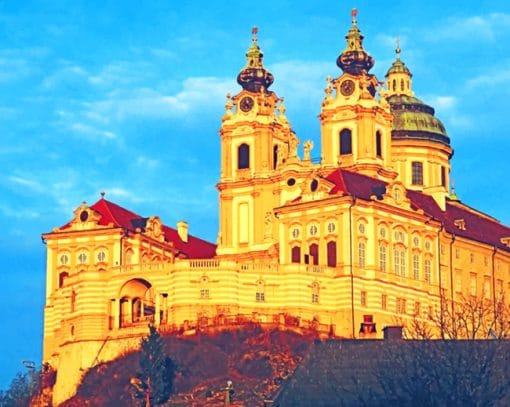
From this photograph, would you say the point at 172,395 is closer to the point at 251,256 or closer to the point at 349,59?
the point at 251,256

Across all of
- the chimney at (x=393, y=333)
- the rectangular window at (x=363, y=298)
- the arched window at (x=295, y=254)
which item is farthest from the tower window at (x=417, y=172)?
the chimney at (x=393, y=333)

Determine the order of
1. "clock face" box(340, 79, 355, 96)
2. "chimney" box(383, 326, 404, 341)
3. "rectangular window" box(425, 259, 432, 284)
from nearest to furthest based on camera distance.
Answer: "chimney" box(383, 326, 404, 341) < "rectangular window" box(425, 259, 432, 284) < "clock face" box(340, 79, 355, 96)

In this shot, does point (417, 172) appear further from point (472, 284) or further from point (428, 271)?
point (428, 271)

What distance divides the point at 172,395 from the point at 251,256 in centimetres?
2551

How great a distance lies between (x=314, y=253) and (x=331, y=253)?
156cm

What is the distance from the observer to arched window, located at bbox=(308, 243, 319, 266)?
127625 millimetres

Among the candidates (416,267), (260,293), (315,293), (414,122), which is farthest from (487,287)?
(260,293)

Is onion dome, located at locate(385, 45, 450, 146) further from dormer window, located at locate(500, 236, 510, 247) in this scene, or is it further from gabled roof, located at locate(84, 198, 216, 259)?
gabled roof, located at locate(84, 198, 216, 259)

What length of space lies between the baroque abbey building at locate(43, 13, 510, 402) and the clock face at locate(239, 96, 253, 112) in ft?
0.28

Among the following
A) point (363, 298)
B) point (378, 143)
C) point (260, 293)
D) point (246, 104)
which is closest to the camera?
point (260, 293)

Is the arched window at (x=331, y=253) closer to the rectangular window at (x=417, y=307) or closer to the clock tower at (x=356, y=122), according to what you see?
the rectangular window at (x=417, y=307)

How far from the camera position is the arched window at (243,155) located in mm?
144125

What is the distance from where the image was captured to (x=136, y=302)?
127312mm

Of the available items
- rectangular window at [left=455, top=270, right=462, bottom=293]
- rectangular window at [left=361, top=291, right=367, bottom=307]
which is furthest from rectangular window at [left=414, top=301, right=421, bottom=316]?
rectangular window at [left=455, top=270, right=462, bottom=293]
